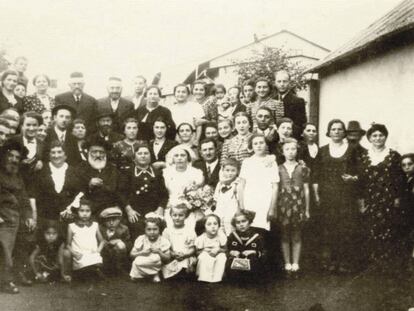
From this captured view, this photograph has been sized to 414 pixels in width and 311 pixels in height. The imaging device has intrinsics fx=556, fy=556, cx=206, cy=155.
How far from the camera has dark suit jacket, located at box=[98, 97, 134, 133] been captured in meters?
5.96

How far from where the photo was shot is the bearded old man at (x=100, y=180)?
5191 millimetres

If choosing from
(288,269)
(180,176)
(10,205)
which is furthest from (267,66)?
(10,205)

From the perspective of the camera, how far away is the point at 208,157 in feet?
18.0

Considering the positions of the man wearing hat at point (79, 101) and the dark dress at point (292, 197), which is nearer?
the dark dress at point (292, 197)

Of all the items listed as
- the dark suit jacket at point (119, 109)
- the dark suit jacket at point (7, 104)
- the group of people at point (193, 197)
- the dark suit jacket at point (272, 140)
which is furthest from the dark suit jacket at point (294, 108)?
the dark suit jacket at point (7, 104)

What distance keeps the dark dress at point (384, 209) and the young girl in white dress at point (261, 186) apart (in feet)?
2.81

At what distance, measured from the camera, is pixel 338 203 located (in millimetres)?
5168

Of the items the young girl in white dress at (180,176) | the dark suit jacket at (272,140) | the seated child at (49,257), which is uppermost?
the dark suit jacket at (272,140)

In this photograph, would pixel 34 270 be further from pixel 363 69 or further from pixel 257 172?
pixel 363 69

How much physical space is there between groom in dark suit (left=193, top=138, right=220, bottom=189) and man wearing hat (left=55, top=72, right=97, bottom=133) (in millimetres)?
1232

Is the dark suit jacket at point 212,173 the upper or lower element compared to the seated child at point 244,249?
upper

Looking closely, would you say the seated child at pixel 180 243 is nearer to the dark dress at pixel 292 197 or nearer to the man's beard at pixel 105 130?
the dark dress at pixel 292 197

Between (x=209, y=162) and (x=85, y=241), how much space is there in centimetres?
144

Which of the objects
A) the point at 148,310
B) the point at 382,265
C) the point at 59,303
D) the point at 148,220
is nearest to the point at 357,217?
the point at 382,265
